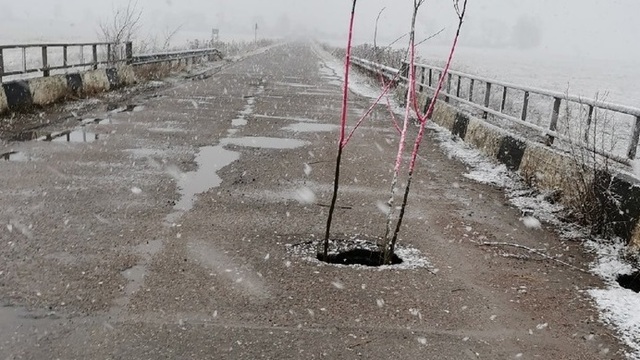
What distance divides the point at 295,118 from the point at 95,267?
31.1 feet

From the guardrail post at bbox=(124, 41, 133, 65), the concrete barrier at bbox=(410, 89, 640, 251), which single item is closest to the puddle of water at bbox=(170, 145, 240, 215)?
the concrete barrier at bbox=(410, 89, 640, 251)

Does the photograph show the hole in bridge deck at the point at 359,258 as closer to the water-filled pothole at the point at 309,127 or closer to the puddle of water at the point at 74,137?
the puddle of water at the point at 74,137

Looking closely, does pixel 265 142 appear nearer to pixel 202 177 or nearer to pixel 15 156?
pixel 202 177

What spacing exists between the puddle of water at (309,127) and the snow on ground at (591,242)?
2326 mm

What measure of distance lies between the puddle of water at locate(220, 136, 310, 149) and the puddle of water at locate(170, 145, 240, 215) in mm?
517

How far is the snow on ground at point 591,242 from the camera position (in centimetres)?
421

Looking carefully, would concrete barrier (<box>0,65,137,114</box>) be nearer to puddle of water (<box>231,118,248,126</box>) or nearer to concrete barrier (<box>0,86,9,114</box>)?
concrete barrier (<box>0,86,9,114</box>)

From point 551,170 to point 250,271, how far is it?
4.55 metres

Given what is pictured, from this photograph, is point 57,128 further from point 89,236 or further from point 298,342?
point 298,342

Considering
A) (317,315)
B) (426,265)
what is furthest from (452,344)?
(426,265)

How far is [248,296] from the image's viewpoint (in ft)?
14.2

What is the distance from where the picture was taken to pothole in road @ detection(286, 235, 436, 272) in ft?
16.9

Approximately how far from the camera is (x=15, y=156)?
8453 millimetres

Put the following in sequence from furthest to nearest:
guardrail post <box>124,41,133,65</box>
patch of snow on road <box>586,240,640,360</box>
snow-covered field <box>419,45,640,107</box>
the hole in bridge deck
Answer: snow-covered field <box>419,45,640,107</box>
guardrail post <box>124,41,133,65</box>
the hole in bridge deck
patch of snow on road <box>586,240,640,360</box>
